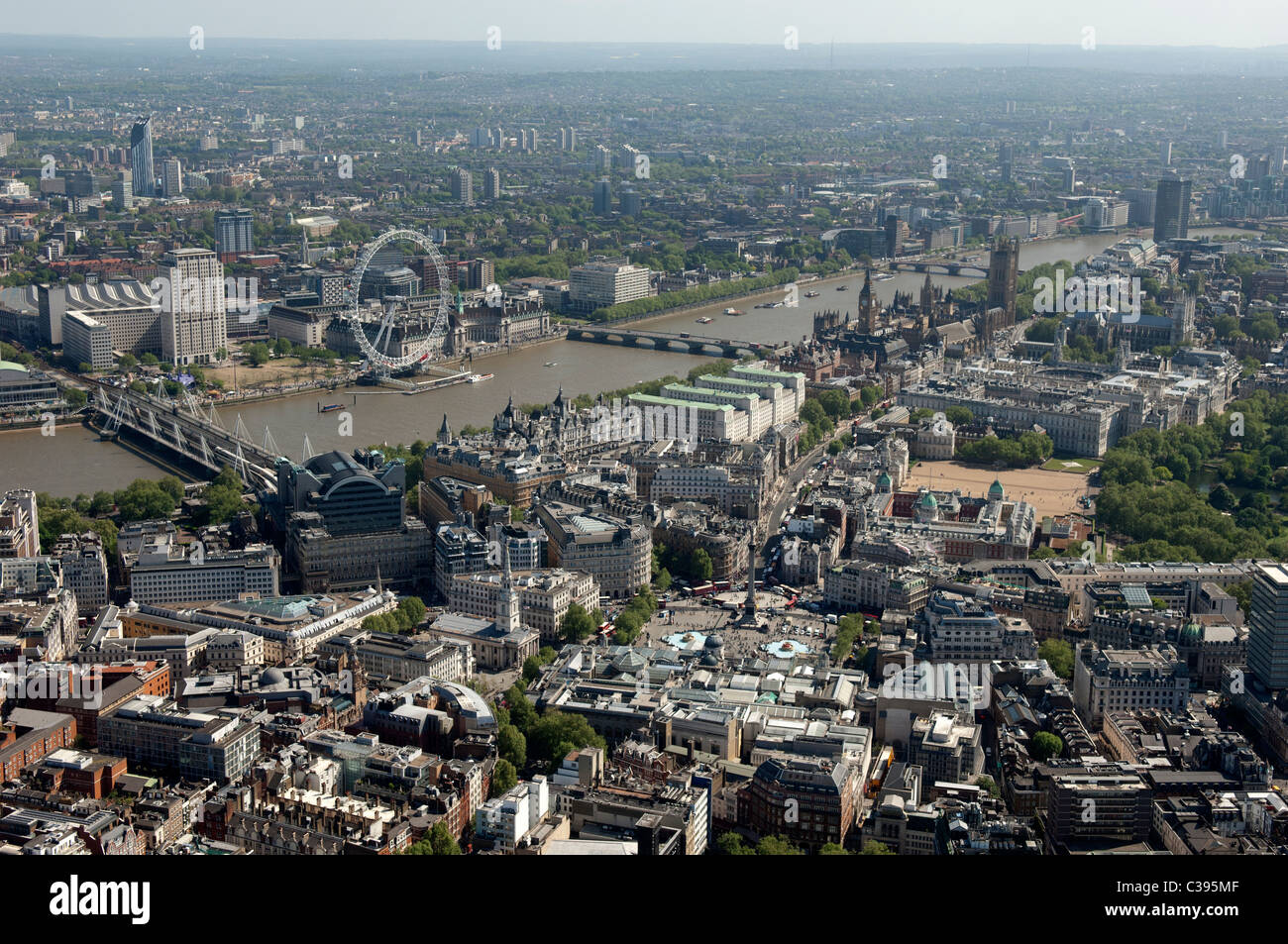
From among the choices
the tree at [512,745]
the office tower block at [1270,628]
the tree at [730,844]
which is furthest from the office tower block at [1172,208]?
the tree at [730,844]

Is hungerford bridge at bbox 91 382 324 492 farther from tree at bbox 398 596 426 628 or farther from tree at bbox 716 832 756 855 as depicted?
tree at bbox 716 832 756 855

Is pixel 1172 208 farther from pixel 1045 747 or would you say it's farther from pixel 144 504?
pixel 1045 747

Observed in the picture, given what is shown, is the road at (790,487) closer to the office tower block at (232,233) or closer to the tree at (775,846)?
the tree at (775,846)

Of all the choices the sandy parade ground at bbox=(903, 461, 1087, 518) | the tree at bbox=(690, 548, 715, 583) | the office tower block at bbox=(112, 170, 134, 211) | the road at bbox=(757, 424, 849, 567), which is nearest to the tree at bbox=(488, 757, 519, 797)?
the tree at bbox=(690, 548, 715, 583)

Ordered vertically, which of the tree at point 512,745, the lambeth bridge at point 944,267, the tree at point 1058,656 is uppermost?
the lambeth bridge at point 944,267

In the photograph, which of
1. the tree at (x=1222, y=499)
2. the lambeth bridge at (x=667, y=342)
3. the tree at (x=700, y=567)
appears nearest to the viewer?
the tree at (x=700, y=567)

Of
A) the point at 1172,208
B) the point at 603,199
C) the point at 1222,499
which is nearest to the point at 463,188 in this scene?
the point at 603,199
